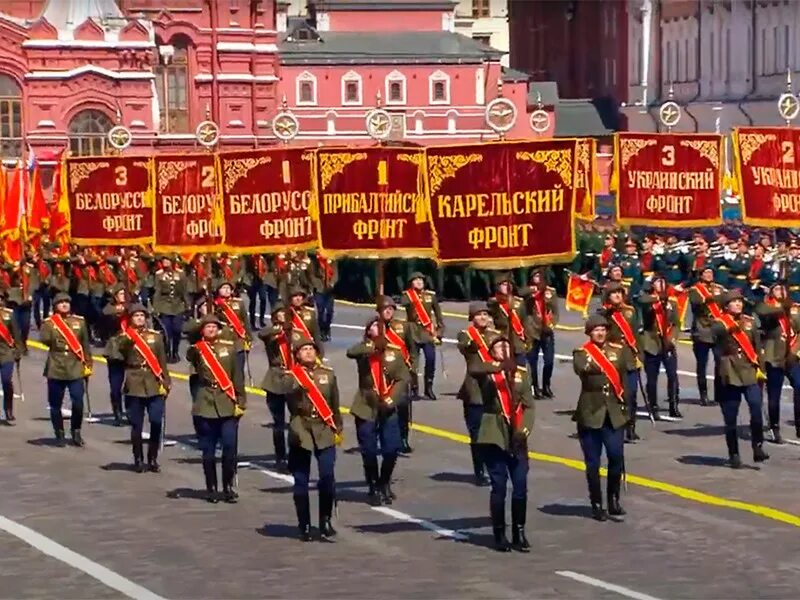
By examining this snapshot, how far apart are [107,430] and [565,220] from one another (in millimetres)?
8067

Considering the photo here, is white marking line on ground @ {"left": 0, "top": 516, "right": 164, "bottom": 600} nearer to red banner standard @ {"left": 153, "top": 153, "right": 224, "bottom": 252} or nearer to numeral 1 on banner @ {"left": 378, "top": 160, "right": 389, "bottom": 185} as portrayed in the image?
numeral 1 on banner @ {"left": 378, "top": 160, "right": 389, "bottom": 185}

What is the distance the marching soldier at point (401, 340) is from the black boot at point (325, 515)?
297cm

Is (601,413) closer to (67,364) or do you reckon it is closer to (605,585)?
(605,585)

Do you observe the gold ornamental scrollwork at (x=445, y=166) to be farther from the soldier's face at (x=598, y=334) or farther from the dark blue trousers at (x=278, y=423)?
the dark blue trousers at (x=278, y=423)

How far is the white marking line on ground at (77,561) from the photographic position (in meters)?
18.4

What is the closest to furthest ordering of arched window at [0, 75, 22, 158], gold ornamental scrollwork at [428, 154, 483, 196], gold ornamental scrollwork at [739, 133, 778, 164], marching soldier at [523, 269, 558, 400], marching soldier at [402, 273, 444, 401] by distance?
1. gold ornamental scrollwork at [428, 154, 483, 196]
2. gold ornamental scrollwork at [739, 133, 778, 164]
3. marching soldier at [402, 273, 444, 401]
4. marching soldier at [523, 269, 558, 400]
5. arched window at [0, 75, 22, 158]

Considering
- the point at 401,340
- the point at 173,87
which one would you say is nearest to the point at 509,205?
the point at 401,340

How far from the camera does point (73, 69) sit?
7600 cm

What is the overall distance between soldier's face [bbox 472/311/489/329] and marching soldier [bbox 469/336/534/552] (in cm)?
397

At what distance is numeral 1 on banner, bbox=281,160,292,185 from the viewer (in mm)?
29312

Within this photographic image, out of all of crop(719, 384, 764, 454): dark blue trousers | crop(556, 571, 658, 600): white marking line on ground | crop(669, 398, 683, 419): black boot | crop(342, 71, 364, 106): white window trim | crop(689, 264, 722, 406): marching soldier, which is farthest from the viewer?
crop(342, 71, 364, 106): white window trim

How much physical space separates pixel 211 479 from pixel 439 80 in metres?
69.7

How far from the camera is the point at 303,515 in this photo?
→ 67.8ft

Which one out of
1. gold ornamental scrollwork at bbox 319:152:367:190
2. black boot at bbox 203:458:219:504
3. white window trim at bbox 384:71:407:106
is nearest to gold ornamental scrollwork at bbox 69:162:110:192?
gold ornamental scrollwork at bbox 319:152:367:190
